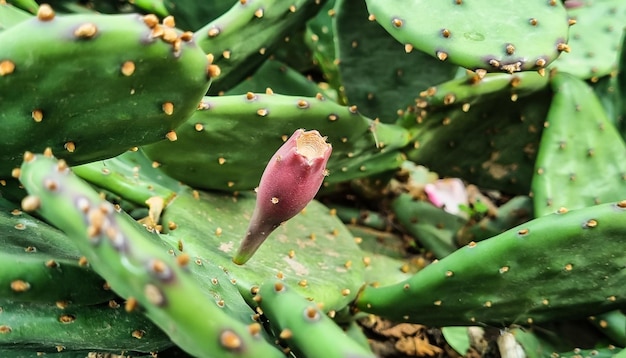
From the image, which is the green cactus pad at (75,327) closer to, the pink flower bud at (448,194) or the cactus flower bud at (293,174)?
the cactus flower bud at (293,174)

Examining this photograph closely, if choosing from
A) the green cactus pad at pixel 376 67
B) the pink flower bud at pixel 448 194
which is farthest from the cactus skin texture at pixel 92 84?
the pink flower bud at pixel 448 194

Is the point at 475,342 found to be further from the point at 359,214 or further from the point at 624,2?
the point at 624,2

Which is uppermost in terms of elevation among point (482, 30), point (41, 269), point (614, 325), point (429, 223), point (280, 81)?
point (482, 30)

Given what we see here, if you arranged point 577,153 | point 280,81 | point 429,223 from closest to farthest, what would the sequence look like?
point 577,153 < point 280,81 < point 429,223

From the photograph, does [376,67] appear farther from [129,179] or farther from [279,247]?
[129,179]

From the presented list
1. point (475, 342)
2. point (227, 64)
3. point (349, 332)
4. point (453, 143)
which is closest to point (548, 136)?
point (453, 143)

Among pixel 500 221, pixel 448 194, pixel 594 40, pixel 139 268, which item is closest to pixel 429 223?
pixel 500 221

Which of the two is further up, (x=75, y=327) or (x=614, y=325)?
(x=75, y=327)
